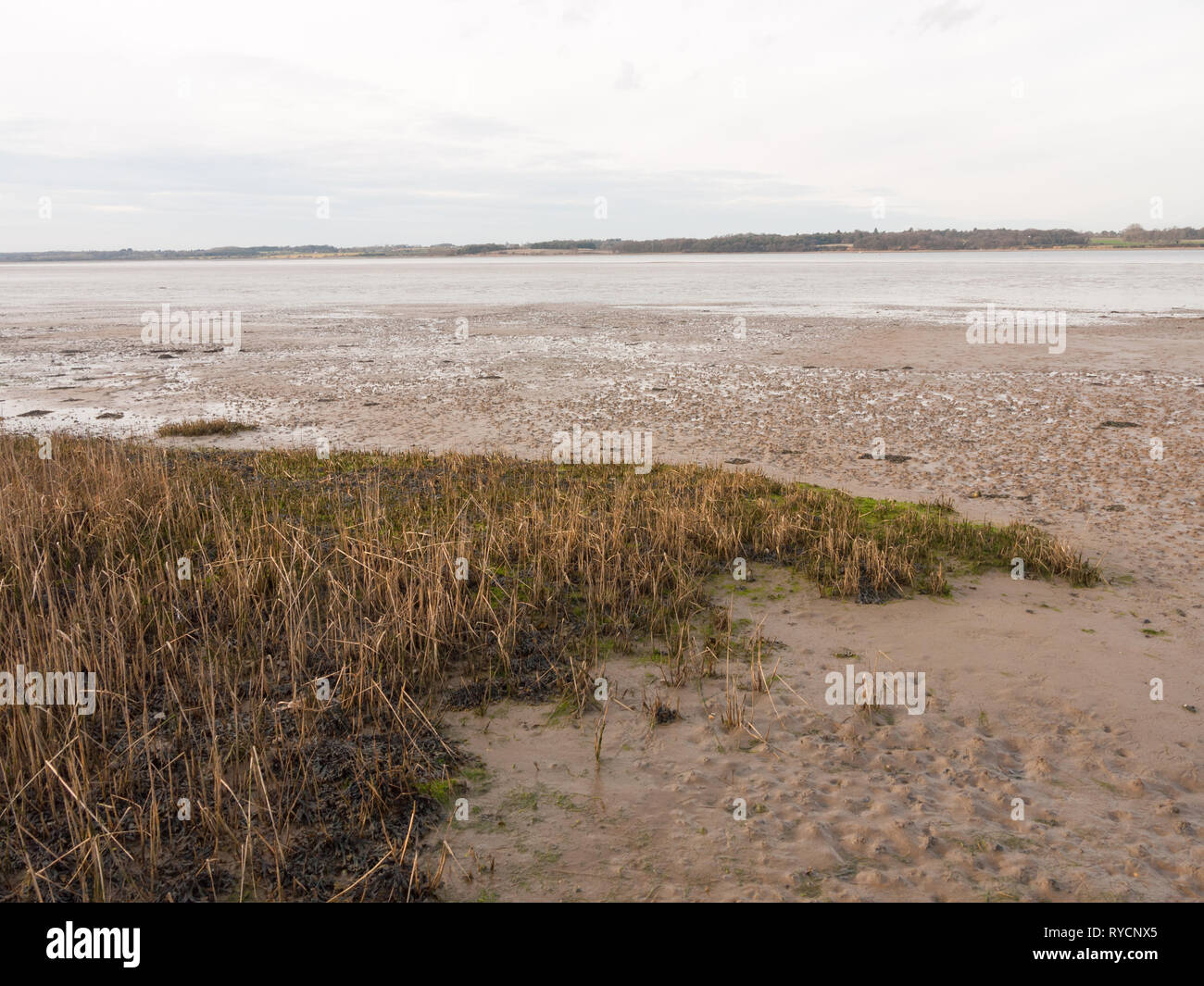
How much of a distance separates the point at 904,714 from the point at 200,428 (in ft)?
52.5

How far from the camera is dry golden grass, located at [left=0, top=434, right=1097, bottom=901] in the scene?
444cm

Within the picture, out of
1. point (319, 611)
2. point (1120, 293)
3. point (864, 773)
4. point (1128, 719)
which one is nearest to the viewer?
point (864, 773)

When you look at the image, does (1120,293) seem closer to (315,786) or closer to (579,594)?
(579,594)

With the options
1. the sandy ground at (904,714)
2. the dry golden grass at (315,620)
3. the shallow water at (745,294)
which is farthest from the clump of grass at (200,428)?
the shallow water at (745,294)

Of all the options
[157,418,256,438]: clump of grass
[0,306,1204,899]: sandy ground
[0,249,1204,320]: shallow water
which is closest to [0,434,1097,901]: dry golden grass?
[0,306,1204,899]: sandy ground

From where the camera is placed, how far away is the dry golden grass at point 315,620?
14.6ft

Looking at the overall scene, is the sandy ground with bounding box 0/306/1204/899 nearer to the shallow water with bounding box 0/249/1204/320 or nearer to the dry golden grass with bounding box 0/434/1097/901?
the dry golden grass with bounding box 0/434/1097/901

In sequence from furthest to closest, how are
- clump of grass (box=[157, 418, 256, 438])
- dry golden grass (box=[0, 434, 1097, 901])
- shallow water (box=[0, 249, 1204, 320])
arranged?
shallow water (box=[0, 249, 1204, 320]) < clump of grass (box=[157, 418, 256, 438]) < dry golden grass (box=[0, 434, 1097, 901])

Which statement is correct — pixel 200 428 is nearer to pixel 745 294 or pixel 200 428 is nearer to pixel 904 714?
pixel 904 714

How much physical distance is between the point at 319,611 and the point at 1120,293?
185 feet

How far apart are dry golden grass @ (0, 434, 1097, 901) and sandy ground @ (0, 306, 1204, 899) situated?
18.3 inches
